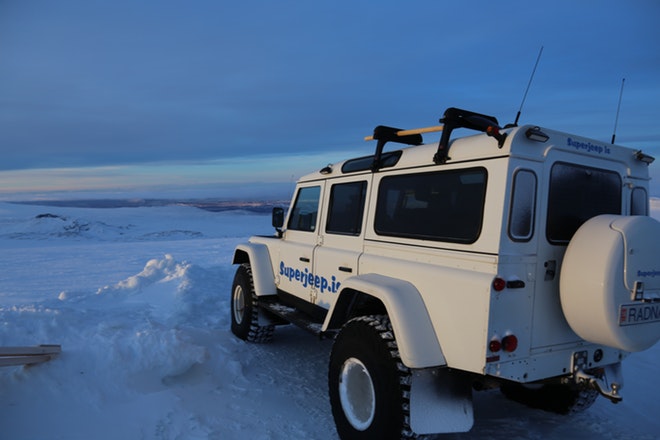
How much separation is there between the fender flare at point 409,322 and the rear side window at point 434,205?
48 cm

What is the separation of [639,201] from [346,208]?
2590 millimetres

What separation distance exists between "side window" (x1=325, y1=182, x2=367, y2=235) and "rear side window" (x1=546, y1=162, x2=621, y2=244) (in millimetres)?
1711

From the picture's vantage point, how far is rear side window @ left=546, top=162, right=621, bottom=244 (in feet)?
9.89

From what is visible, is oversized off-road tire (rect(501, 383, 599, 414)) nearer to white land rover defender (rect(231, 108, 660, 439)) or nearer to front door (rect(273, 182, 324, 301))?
white land rover defender (rect(231, 108, 660, 439))

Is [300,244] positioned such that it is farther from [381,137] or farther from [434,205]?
[434,205]

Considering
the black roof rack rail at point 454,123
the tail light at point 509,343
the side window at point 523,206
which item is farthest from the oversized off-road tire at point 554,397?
the black roof rack rail at point 454,123

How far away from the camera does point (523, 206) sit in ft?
9.32

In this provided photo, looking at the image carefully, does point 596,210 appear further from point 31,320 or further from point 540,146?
point 31,320

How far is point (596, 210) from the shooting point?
3.30m

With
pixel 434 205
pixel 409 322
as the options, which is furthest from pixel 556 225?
pixel 409 322

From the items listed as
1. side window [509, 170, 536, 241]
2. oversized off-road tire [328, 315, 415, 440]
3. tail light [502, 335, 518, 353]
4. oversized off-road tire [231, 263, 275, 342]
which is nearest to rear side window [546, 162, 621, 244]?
side window [509, 170, 536, 241]

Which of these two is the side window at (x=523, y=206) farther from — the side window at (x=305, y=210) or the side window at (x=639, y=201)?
the side window at (x=305, y=210)

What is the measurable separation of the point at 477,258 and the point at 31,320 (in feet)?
16.4

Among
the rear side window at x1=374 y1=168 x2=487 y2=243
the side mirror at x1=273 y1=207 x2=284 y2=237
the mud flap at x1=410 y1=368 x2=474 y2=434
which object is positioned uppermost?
the rear side window at x1=374 y1=168 x2=487 y2=243
